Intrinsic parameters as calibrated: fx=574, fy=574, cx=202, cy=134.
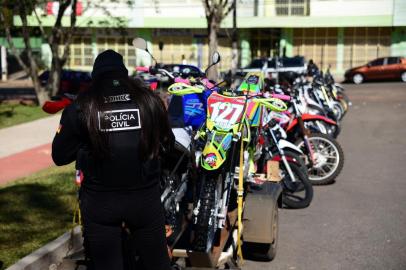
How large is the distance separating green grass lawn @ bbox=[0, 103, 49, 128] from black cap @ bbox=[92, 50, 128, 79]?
1256 cm

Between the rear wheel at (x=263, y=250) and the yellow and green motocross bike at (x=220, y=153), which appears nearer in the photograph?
the yellow and green motocross bike at (x=220, y=153)

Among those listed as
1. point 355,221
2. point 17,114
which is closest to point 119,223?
point 355,221

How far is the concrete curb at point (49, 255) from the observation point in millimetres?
4840

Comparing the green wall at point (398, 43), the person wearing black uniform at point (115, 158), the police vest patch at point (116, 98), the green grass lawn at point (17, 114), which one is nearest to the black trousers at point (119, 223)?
the person wearing black uniform at point (115, 158)

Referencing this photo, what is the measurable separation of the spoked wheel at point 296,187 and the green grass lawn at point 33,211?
2.62 metres

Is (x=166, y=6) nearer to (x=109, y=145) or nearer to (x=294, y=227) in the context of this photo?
(x=294, y=227)

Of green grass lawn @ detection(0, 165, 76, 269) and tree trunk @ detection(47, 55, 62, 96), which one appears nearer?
green grass lawn @ detection(0, 165, 76, 269)

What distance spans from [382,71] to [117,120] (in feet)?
101

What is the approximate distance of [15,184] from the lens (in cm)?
823

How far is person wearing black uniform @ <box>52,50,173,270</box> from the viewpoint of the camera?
314 cm

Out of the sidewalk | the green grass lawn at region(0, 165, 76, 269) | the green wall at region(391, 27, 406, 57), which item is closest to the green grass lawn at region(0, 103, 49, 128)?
the sidewalk

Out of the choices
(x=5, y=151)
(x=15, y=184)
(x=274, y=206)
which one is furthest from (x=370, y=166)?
(x=5, y=151)

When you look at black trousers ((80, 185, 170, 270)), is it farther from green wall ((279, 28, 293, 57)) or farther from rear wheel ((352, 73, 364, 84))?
green wall ((279, 28, 293, 57))

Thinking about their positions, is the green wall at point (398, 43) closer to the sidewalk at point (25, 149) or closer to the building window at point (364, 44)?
the building window at point (364, 44)
